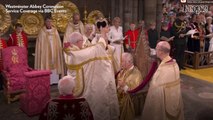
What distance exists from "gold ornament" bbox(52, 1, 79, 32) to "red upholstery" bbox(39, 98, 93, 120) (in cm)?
725

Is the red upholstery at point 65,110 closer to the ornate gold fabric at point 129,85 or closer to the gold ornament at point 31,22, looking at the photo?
the ornate gold fabric at point 129,85

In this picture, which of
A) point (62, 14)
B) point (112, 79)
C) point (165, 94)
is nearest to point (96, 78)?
point (112, 79)

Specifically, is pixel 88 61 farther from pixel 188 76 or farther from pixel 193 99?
pixel 188 76

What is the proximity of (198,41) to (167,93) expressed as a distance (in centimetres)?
651

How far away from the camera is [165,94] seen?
4.65 metres

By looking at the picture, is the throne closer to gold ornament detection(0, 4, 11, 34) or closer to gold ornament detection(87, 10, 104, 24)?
gold ornament detection(0, 4, 11, 34)

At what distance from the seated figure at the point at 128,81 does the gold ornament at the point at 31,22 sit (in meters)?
5.44

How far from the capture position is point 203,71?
10.2m

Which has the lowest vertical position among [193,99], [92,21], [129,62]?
[193,99]

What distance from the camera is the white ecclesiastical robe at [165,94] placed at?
460 centimetres

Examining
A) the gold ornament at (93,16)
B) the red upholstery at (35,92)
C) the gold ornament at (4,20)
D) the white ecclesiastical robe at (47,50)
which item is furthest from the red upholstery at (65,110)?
the gold ornament at (93,16)

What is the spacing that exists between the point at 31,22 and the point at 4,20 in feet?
2.87

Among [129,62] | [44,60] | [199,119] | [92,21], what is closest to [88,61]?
[129,62]

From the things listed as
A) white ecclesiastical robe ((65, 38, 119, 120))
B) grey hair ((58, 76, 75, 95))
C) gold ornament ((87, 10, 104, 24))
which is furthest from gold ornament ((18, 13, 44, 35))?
grey hair ((58, 76, 75, 95))
